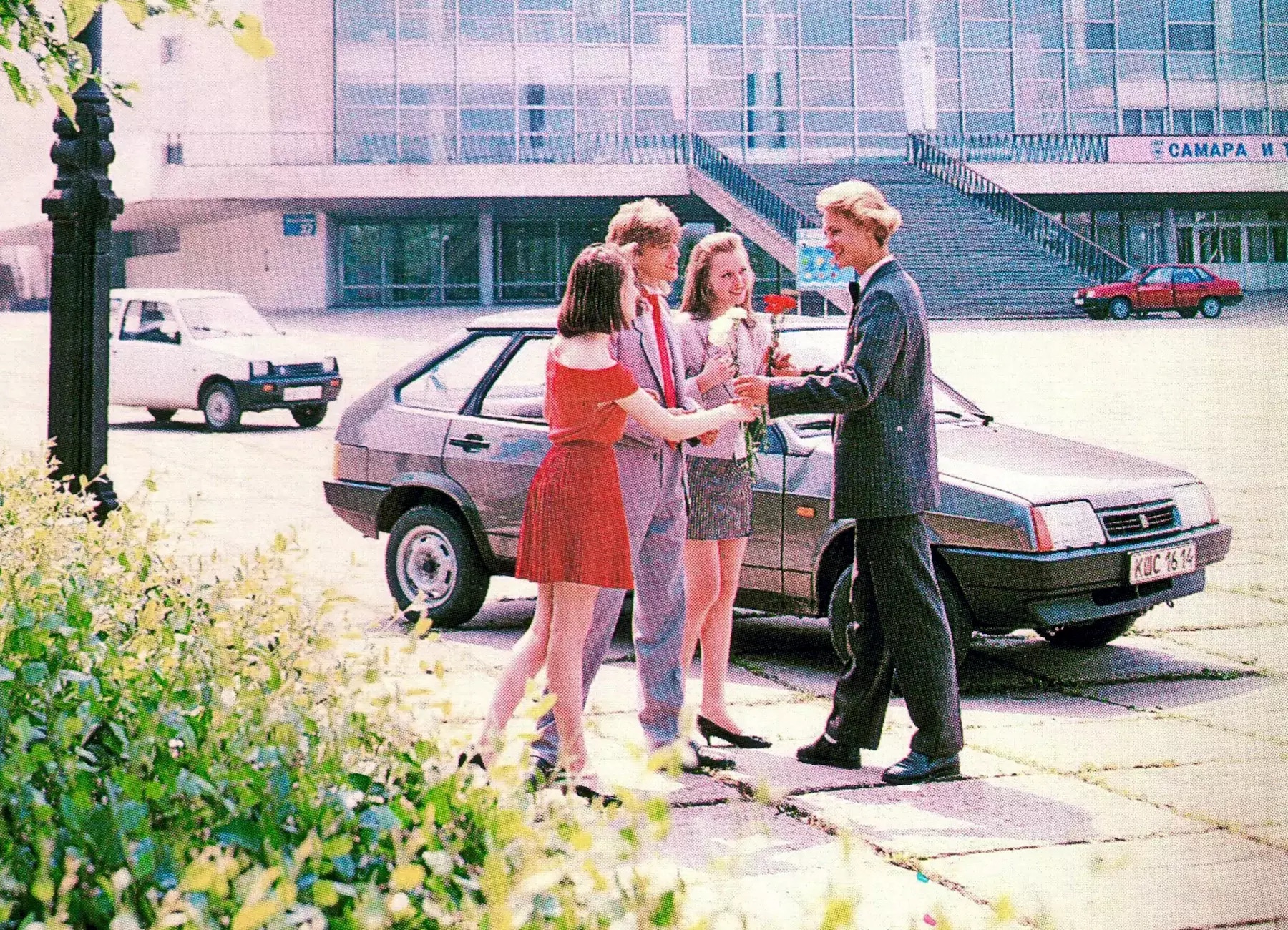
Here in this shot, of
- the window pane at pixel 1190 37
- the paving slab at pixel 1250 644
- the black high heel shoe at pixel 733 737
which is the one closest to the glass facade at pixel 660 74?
the window pane at pixel 1190 37

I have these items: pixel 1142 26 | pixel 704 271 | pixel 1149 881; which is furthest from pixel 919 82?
pixel 1149 881

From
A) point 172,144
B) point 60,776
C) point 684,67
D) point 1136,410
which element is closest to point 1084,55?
point 684,67

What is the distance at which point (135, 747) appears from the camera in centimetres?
245

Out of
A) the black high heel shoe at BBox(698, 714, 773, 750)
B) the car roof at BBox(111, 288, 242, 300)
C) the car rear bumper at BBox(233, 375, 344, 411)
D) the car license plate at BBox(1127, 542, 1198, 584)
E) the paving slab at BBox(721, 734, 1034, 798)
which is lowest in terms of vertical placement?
the paving slab at BBox(721, 734, 1034, 798)

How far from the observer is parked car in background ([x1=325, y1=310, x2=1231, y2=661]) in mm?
6984

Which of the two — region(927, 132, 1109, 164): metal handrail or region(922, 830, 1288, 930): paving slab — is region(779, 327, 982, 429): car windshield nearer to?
region(922, 830, 1288, 930): paving slab

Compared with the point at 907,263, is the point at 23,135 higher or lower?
higher

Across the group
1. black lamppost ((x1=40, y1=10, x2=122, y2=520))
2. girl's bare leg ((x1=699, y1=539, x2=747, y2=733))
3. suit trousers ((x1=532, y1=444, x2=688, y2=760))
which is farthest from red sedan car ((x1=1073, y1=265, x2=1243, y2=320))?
suit trousers ((x1=532, y1=444, x2=688, y2=760))

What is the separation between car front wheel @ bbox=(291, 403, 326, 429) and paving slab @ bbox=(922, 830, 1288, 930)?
16.9 m

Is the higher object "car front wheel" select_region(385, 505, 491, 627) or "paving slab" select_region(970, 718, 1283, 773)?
"car front wheel" select_region(385, 505, 491, 627)

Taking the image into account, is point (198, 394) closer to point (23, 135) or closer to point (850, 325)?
point (850, 325)

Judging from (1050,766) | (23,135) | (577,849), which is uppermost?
(23,135)

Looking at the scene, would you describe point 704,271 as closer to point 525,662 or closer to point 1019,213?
point 525,662

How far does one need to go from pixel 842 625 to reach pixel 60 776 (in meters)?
4.93
